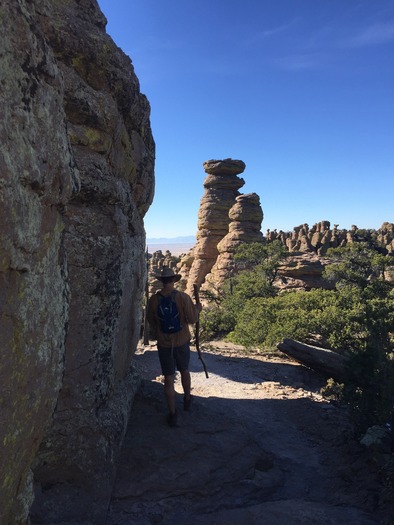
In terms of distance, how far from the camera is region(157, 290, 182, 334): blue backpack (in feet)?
18.7

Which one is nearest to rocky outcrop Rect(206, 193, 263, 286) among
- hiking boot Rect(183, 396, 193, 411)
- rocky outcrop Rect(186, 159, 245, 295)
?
rocky outcrop Rect(186, 159, 245, 295)

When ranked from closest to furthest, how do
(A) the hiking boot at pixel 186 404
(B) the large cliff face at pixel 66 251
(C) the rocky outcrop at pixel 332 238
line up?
(B) the large cliff face at pixel 66 251 → (A) the hiking boot at pixel 186 404 → (C) the rocky outcrop at pixel 332 238

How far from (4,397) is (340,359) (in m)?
10.0

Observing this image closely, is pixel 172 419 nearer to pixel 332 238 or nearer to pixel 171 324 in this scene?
pixel 171 324

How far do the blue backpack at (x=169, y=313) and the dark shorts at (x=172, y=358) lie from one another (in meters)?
0.29

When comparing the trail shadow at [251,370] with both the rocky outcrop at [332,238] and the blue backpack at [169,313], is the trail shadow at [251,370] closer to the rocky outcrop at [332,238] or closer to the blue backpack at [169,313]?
the blue backpack at [169,313]

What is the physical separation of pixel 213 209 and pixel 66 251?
38.0 m

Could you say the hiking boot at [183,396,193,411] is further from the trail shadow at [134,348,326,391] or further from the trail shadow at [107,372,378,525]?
the trail shadow at [134,348,326,391]

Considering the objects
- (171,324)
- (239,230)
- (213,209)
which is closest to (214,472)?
(171,324)

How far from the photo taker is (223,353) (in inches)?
578

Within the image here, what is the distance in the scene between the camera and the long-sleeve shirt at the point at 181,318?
575 centimetres

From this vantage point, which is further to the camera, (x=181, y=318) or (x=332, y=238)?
(x=332, y=238)

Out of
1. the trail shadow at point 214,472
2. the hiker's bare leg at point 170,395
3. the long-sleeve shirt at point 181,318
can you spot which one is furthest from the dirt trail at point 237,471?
the long-sleeve shirt at point 181,318

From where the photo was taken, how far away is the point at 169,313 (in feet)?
18.7
